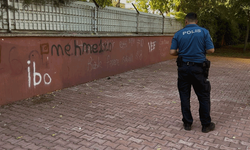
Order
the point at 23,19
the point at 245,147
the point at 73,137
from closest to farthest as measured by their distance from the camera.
→ the point at 245,147 → the point at 73,137 → the point at 23,19

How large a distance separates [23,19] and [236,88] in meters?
6.33

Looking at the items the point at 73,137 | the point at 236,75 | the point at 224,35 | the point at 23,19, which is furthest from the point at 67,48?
the point at 224,35

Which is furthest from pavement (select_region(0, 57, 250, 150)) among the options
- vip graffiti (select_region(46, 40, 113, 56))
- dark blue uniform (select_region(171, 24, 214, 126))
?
vip graffiti (select_region(46, 40, 113, 56))

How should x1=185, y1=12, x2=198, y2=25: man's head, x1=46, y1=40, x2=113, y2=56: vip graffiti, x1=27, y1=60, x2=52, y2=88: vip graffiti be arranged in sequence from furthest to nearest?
x1=46, y1=40, x2=113, y2=56: vip graffiti < x1=27, y1=60, x2=52, y2=88: vip graffiti < x1=185, y1=12, x2=198, y2=25: man's head

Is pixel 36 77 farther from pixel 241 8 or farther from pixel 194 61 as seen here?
pixel 241 8

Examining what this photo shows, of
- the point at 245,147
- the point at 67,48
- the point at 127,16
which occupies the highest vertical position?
the point at 127,16

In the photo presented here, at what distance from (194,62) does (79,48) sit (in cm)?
431

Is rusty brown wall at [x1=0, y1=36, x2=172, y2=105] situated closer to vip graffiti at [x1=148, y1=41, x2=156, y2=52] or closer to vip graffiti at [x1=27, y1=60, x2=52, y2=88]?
vip graffiti at [x1=27, y1=60, x2=52, y2=88]

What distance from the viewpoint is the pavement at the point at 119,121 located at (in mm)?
3506

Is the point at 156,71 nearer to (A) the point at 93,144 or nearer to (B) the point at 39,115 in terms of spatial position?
(B) the point at 39,115

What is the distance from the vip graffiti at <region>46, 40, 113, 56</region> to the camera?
6.43 metres

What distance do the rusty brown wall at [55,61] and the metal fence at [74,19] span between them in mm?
311

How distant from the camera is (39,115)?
468 centimetres

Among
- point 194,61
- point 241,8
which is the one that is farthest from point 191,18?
point 241,8
